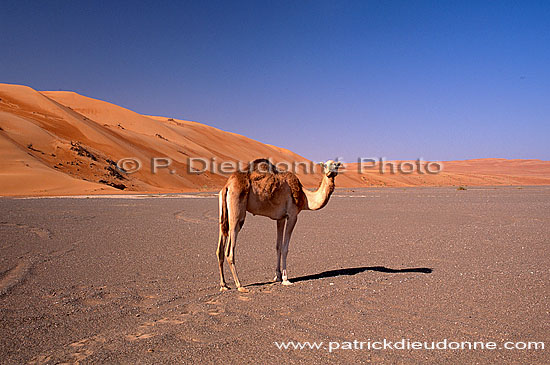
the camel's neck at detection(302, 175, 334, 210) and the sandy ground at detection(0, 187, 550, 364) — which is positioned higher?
the camel's neck at detection(302, 175, 334, 210)

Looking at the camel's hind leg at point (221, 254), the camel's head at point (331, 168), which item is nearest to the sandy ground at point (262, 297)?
the camel's hind leg at point (221, 254)

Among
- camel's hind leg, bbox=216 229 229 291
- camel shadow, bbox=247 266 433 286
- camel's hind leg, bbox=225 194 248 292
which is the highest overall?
camel's hind leg, bbox=225 194 248 292

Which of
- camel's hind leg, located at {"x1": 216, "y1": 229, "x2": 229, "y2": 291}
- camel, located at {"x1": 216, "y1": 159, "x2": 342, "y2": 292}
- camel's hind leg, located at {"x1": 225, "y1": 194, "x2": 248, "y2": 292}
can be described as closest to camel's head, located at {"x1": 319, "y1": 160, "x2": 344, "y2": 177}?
camel, located at {"x1": 216, "y1": 159, "x2": 342, "y2": 292}

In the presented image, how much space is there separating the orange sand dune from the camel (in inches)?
1003

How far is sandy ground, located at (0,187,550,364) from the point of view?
391 cm

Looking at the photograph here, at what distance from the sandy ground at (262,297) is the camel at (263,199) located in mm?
604

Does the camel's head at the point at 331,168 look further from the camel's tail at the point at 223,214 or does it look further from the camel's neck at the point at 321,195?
the camel's tail at the point at 223,214

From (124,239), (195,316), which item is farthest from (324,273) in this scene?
(124,239)

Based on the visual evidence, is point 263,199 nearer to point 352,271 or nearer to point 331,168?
point 331,168

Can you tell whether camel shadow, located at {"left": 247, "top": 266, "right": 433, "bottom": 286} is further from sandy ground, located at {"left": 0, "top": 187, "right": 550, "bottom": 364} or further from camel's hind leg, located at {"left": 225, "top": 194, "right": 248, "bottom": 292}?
camel's hind leg, located at {"left": 225, "top": 194, "right": 248, "bottom": 292}

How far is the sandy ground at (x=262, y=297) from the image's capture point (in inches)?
154

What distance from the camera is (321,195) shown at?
21.7 ft

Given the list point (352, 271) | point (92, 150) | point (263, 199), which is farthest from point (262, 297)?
point (92, 150)

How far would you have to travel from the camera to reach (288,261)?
27.4ft
